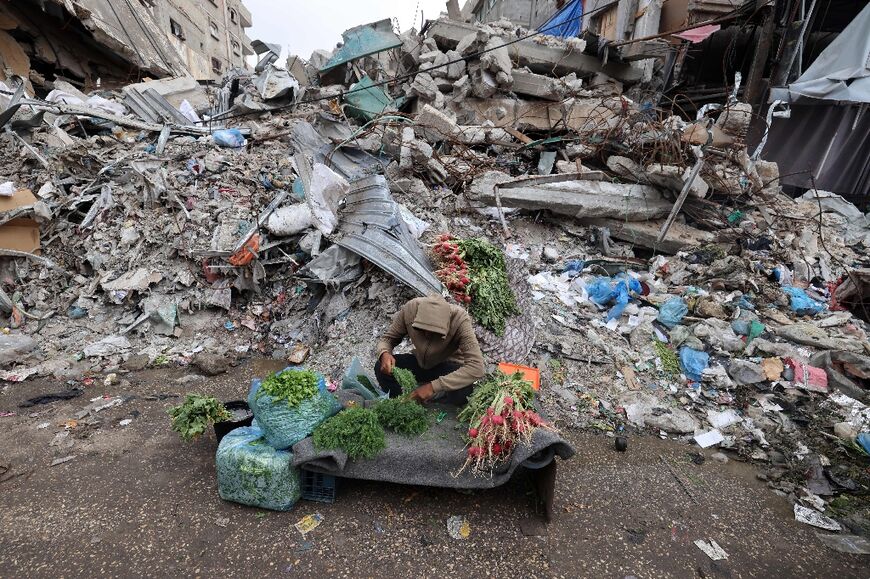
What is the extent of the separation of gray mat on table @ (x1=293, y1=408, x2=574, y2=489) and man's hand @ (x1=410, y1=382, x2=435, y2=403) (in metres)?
0.35

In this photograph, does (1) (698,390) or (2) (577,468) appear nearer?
(2) (577,468)

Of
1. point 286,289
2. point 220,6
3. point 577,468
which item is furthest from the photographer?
point 220,6

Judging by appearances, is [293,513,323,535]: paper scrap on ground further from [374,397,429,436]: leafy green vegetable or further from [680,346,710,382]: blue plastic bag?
[680,346,710,382]: blue plastic bag

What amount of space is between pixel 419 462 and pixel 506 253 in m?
4.38

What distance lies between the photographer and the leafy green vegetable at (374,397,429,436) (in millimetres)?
3057

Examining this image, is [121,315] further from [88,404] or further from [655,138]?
[655,138]

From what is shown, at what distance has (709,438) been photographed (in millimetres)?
4148

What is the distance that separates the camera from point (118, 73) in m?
13.5

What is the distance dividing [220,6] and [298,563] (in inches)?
1198

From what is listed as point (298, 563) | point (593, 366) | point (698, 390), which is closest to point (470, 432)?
point (298, 563)

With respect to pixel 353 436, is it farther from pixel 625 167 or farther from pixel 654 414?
pixel 625 167

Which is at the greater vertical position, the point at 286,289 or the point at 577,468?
the point at 286,289

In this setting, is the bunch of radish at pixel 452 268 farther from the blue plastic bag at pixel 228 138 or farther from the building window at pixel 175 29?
the building window at pixel 175 29

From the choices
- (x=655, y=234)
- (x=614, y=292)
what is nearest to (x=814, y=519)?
(x=614, y=292)
